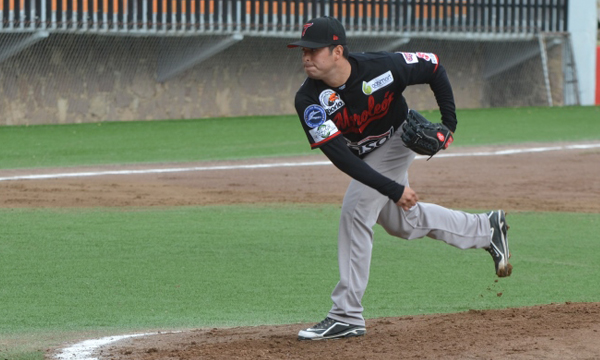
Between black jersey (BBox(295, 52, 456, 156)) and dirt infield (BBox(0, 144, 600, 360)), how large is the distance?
1095mm

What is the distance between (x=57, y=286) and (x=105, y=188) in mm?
5736

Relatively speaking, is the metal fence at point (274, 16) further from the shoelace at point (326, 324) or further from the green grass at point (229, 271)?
the shoelace at point (326, 324)

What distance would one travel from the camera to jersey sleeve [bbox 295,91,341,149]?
17.0 feet

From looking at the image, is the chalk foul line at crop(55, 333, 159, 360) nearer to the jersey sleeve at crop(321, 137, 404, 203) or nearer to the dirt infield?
the dirt infield

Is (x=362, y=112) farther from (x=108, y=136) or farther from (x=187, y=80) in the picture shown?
(x=187, y=80)

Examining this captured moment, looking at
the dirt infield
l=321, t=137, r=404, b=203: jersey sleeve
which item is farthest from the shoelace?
l=321, t=137, r=404, b=203: jersey sleeve

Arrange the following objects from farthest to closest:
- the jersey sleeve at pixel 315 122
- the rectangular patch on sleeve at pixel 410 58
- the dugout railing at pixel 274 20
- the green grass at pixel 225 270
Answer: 1. the dugout railing at pixel 274 20
2. the green grass at pixel 225 270
3. the rectangular patch on sleeve at pixel 410 58
4. the jersey sleeve at pixel 315 122

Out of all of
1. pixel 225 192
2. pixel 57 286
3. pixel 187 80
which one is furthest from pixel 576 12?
pixel 57 286

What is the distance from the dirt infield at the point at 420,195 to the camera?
5.09 meters

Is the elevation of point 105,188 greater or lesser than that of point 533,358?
lesser

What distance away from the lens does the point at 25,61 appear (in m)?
19.9

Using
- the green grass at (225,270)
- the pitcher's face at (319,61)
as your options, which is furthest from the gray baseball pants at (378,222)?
the green grass at (225,270)

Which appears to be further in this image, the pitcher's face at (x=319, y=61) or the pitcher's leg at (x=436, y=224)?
the pitcher's leg at (x=436, y=224)

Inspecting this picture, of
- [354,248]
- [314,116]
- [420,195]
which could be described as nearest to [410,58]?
[314,116]
